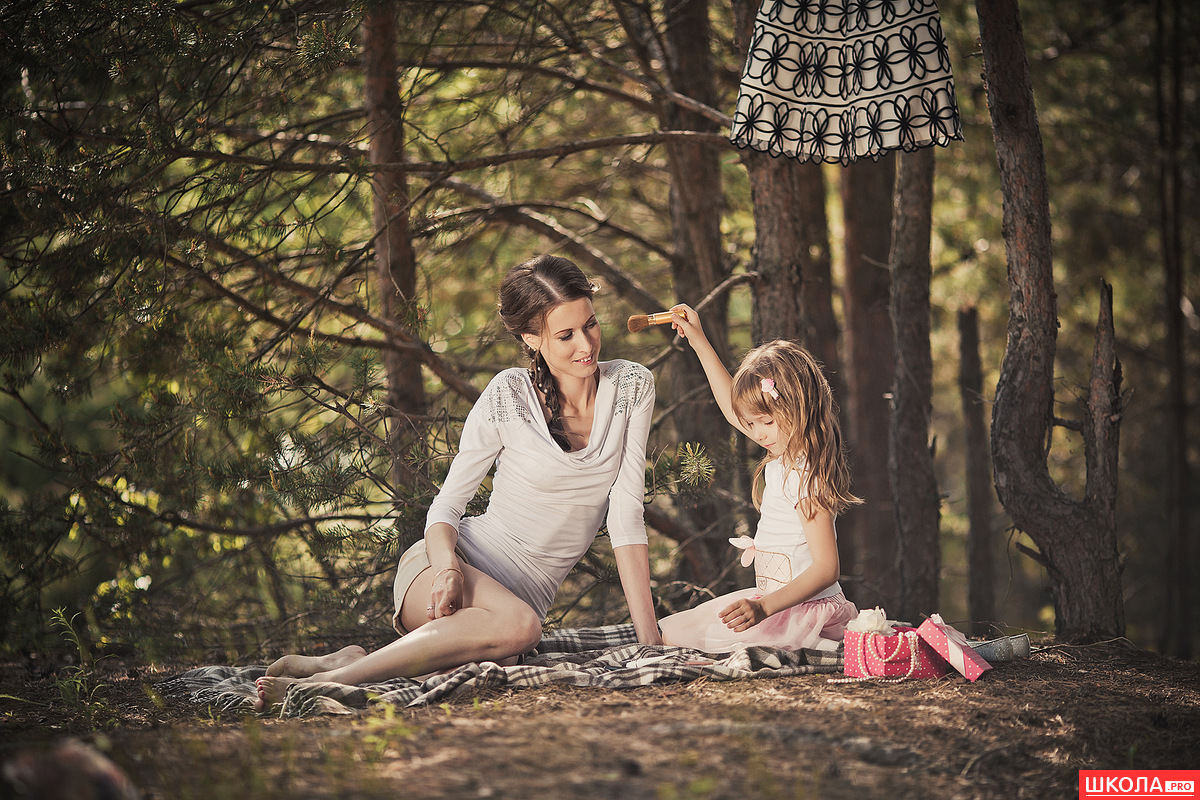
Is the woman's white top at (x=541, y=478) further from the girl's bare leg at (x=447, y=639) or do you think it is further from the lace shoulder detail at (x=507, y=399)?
the girl's bare leg at (x=447, y=639)

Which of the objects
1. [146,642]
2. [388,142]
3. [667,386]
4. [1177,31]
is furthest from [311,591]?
[1177,31]

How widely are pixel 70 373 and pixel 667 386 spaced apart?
4385mm

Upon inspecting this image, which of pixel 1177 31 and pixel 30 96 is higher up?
pixel 1177 31

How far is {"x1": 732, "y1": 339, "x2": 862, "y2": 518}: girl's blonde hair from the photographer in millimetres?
3109

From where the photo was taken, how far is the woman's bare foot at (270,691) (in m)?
2.72

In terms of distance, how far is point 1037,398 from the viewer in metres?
3.69

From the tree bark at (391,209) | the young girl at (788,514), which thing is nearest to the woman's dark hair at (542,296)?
the young girl at (788,514)

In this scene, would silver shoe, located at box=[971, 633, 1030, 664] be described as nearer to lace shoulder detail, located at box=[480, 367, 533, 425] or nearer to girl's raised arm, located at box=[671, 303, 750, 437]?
girl's raised arm, located at box=[671, 303, 750, 437]

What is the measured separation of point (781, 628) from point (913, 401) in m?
1.93

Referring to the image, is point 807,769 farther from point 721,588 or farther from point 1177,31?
point 1177,31

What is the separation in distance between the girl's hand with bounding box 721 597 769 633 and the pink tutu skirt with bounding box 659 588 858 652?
143mm

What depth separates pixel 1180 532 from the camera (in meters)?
7.94

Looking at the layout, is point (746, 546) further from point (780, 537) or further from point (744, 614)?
point (744, 614)

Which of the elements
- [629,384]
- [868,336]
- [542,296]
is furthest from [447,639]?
[868,336]
